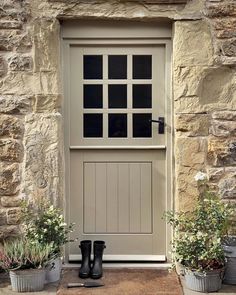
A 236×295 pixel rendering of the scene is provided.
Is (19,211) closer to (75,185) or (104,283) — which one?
(75,185)

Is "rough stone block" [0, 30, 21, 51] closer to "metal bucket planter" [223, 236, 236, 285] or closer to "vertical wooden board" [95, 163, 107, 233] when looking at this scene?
"vertical wooden board" [95, 163, 107, 233]

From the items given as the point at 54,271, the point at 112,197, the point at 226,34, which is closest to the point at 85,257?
the point at 54,271

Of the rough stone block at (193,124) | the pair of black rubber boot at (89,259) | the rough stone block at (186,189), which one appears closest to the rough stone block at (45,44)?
the rough stone block at (193,124)

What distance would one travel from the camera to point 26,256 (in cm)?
390

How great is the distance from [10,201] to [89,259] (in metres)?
0.84

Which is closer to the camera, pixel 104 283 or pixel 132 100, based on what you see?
pixel 104 283

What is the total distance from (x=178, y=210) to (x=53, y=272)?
1.17m

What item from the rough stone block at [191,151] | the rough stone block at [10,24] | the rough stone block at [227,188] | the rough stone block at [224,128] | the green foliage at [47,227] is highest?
the rough stone block at [10,24]

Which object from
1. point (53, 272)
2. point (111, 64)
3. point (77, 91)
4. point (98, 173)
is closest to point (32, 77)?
point (77, 91)

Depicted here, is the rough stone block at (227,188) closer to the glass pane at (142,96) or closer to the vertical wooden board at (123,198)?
the vertical wooden board at (123,198)

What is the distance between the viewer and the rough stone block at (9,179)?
4.32 metres

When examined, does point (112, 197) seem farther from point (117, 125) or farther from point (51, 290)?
point (51, 290)

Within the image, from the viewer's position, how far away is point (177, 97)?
4324 mm

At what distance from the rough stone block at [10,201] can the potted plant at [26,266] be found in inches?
18.4
